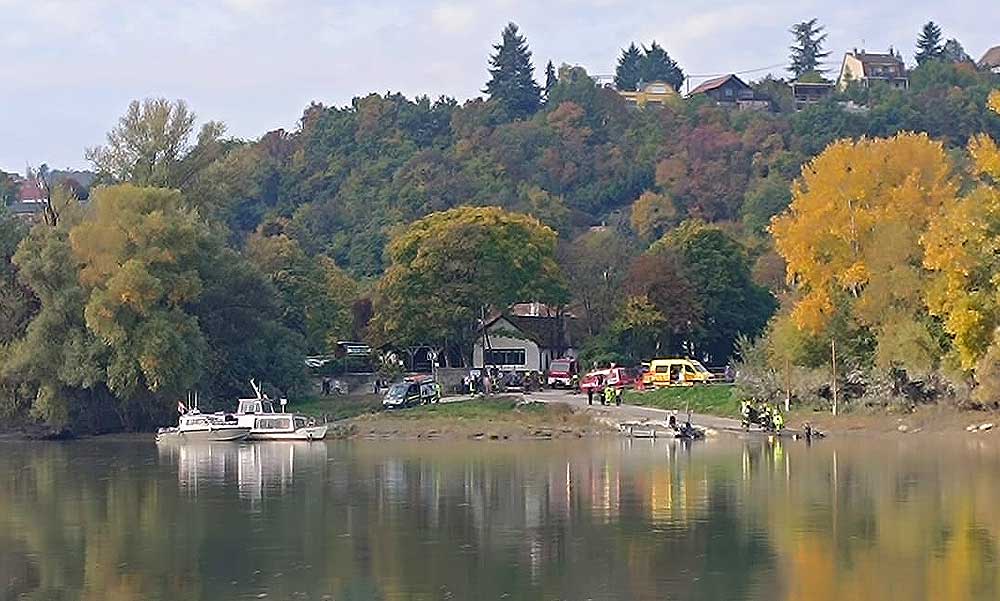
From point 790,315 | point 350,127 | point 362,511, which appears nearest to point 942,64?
point 350,127

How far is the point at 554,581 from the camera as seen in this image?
23625 millimetres

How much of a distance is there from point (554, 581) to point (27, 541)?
36.4 feet

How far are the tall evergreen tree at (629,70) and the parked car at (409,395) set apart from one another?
12859 cm

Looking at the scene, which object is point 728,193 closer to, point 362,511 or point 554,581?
point 362,511

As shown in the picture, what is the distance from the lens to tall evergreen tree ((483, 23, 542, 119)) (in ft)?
553

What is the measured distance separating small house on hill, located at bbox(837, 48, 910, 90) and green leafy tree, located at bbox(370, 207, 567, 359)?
4093 inches

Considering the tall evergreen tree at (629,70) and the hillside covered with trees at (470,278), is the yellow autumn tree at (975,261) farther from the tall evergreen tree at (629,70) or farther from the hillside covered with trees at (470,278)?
the tall evergreen tree at (629,70)

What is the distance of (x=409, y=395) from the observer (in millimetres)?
62875

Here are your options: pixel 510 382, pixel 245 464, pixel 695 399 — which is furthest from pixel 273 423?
pixel 510 382

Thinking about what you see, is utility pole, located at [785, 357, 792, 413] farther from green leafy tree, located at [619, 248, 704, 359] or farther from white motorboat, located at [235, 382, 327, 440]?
green leafy tree, located at [619, 248, 704, 359]

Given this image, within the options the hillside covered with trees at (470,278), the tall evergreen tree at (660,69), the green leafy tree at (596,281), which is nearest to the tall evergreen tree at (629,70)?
the tall evergreen tree at (660,69)

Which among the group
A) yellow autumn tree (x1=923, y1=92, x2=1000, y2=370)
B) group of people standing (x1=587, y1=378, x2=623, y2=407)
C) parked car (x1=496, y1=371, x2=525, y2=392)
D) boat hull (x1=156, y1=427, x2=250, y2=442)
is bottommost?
boat hull (x1=156, y1=427, x2=250, y2=442)

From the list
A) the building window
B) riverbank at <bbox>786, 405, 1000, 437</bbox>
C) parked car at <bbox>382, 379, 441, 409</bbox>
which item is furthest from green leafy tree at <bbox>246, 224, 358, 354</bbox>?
riverbank at <bbox>786, 405, 1000, 437</bbox>

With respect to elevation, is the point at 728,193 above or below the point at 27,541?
above
